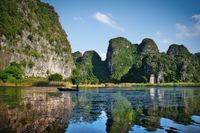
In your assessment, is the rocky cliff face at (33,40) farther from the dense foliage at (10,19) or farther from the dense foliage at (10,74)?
the dense foliage at (10,74)

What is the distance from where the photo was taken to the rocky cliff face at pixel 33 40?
12038 cm

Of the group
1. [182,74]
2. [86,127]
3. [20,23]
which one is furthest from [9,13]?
[86,127]

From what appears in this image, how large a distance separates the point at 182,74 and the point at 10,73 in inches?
4720

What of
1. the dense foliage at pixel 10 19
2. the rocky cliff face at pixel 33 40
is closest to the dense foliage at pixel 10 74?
the rocky cliff face at pixel 33 40

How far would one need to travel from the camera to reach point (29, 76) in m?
126

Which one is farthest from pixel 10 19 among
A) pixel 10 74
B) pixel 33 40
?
pixel 10 74

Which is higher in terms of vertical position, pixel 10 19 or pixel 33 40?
pixel 10 19

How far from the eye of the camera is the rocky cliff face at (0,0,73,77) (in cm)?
12038

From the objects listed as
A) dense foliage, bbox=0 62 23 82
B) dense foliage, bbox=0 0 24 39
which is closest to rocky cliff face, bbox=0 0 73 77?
dense foliage, bbox=0 0 24 39

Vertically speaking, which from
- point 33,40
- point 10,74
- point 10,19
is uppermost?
point 10,19

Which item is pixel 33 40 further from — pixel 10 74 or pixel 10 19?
pixel 10 74

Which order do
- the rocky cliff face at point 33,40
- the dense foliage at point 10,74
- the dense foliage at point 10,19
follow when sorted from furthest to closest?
the rocky cliff face at point 33,40, the dense foliage at point 10,19, the dense foliage at point 10,74

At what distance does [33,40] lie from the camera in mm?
140500

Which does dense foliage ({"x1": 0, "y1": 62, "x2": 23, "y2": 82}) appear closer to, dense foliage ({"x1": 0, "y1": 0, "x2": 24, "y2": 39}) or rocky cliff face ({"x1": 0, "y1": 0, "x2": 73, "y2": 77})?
rocky cliff face ({"x1": 0, "y1": 0, "x2": 73, "y2": 77})
